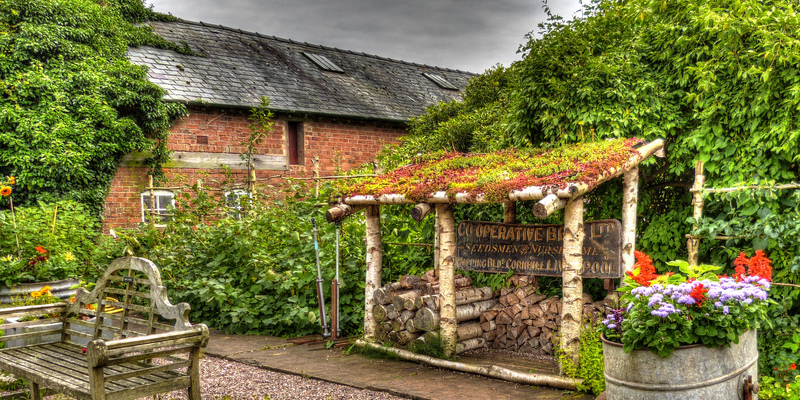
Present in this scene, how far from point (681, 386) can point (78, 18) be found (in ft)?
42.8

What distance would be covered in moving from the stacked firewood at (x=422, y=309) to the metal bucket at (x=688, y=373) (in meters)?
2.67

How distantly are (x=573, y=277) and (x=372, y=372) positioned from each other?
81.1 inches

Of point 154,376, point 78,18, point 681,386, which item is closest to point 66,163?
point 78,18

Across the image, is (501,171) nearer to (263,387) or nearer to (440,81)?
(263,387)

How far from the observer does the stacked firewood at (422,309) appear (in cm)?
641

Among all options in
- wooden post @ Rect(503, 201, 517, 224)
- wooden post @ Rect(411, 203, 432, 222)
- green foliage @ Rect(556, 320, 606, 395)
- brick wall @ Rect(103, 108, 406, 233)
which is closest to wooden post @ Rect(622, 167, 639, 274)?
green foliage @ Rect(556, 320, 606, 395)

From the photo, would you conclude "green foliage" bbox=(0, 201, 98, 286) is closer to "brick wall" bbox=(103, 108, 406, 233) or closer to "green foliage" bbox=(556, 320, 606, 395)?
"brick wall" bbox=(103, 108, 406, 233)

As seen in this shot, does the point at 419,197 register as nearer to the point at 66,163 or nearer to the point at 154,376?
the point at 154,376

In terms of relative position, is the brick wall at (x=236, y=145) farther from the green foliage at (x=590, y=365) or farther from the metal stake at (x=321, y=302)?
the green foliage at (x=590, y=365)

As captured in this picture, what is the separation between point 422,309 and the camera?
21.0 feet

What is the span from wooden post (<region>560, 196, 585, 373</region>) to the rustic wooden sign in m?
0.43

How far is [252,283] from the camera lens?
27.6ft

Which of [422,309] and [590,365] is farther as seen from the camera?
[422,309]

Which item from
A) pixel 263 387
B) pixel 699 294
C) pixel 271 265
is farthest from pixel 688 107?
pixel 271 265
